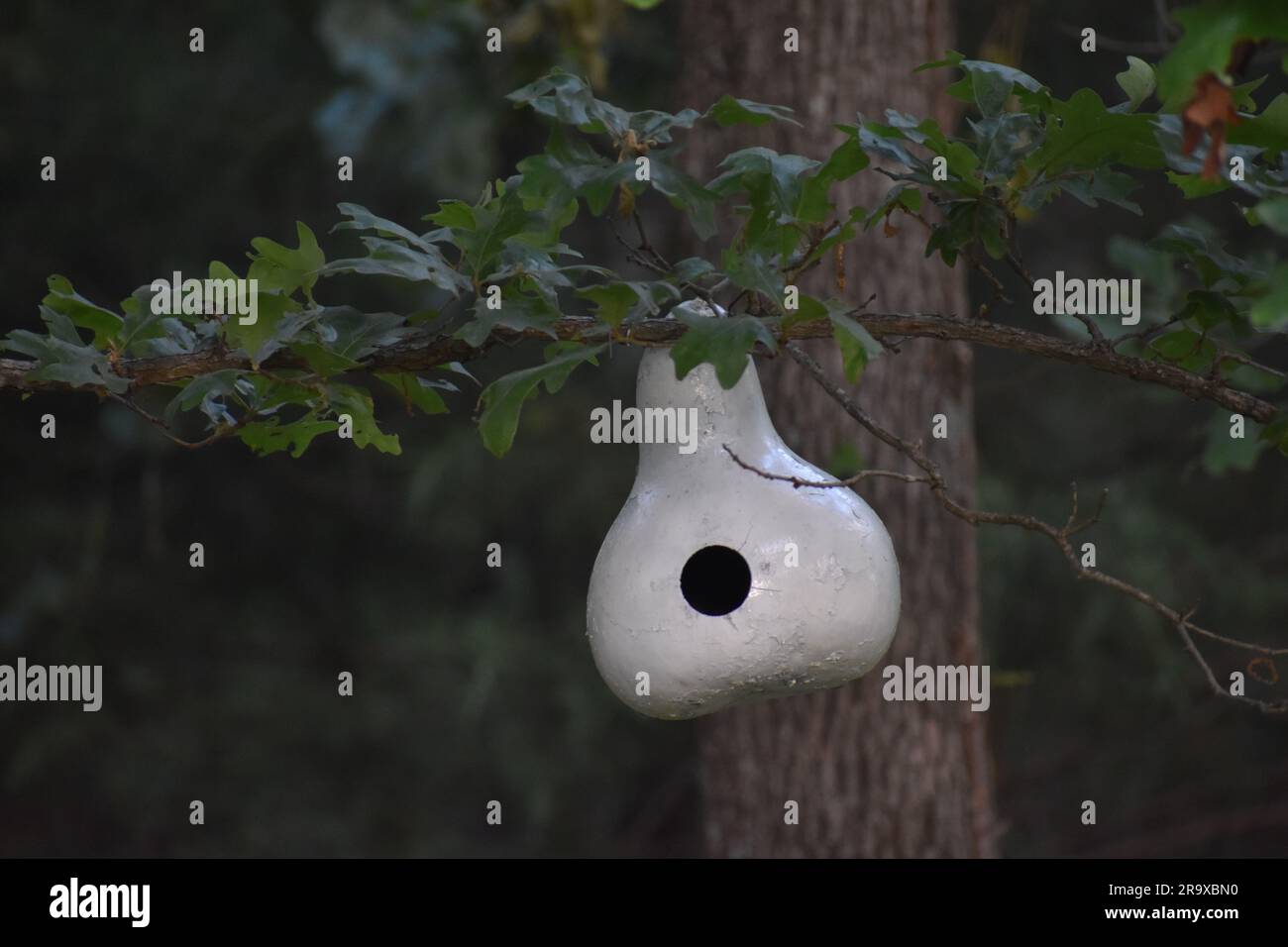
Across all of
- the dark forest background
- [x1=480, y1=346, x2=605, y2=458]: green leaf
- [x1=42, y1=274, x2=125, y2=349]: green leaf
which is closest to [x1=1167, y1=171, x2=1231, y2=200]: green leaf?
[x1=480, y1=346, x2=605, y2=458]: green leaf

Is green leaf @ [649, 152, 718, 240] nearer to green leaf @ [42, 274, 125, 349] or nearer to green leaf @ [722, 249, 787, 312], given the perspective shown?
green leaf @ [722, 249, 787, 312]

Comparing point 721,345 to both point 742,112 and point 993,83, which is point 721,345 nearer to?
point 742,112

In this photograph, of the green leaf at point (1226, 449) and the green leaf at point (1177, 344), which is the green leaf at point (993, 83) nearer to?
the green leaf at point (1177, 344)

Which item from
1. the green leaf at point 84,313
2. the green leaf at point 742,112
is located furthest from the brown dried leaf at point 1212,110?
the green leaf at point 84,313

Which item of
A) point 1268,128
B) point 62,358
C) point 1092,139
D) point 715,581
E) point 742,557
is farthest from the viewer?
point 715,581

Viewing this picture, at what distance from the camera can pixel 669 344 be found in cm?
142

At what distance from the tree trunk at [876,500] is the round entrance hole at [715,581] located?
2.21ft

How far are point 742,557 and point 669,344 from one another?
0.73ft

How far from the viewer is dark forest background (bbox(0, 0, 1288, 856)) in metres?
4.33

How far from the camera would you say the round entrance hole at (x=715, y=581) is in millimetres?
1596

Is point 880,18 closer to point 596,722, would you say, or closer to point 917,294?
point 917,294

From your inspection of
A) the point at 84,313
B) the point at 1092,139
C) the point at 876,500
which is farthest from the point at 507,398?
the point at 876,500

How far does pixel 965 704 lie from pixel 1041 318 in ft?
8.01
